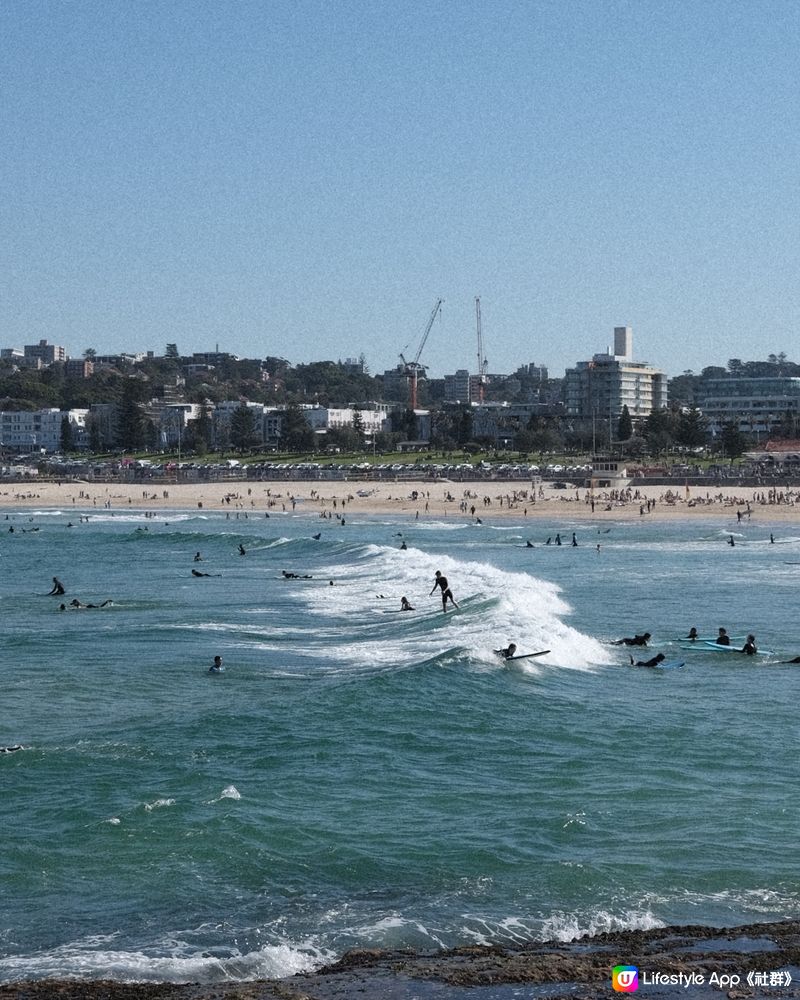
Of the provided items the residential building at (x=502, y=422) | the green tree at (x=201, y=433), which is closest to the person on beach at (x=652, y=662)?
the residential building at (x=502, y=422)

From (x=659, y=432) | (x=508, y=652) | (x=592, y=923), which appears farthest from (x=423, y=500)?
(x=592, y=923)

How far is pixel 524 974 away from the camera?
41.2 ft

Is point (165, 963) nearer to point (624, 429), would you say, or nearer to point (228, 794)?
point (228, 794)

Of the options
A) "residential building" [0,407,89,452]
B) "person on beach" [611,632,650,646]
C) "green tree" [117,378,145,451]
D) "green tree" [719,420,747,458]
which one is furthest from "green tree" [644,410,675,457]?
"person on beach" [611,632,650,646]

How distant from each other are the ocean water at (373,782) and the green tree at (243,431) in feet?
450

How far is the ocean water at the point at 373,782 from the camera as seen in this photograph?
47.6 ft

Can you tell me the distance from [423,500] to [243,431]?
73216 mm

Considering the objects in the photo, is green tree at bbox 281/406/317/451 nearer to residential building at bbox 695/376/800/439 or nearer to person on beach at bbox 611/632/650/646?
residential building at bbox 695/376/800/439

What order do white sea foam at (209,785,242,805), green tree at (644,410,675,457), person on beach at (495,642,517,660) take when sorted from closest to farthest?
1. white sea foam at (209,785,242,805)
2. person on beach at (495,642,517,660)
3. green tree at (644,410,675,457)

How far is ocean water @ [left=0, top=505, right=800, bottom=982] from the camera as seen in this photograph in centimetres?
1452

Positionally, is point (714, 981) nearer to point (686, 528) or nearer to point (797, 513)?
point (686, 528)

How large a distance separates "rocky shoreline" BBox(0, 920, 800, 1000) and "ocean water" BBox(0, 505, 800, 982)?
48cm

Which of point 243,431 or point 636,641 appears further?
point 243,431

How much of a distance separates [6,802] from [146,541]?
57.3 m
